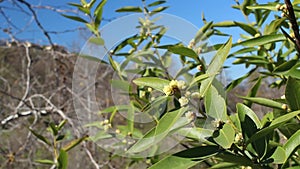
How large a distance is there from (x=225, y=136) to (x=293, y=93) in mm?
116

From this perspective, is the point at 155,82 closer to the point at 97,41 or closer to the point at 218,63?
the point at 218,63

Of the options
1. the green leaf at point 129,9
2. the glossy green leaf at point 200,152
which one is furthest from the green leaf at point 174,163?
the green leaf at point 129,9

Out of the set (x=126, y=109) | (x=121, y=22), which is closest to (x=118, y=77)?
(x=126, y=109)

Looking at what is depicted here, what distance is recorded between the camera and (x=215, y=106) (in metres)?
0.44

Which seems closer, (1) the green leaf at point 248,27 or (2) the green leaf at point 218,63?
(2) the green leaf at point 218,63

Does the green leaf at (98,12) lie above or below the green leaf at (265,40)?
above

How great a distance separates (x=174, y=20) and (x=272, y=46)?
302mm

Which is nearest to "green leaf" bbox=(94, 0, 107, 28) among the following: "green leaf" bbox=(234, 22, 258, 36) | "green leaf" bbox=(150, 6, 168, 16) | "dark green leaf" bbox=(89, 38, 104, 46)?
"dark green leaf" bbox=(89, 38, 104, 46)

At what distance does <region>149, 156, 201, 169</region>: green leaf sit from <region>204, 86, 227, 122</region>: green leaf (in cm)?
7

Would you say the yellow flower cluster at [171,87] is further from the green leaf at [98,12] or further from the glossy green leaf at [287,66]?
the green leaf at [98,12]

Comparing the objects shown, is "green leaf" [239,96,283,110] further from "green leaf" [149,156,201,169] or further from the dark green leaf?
the dark green leaf

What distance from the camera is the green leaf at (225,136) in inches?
14.9

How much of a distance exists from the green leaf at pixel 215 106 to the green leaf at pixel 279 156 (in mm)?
77

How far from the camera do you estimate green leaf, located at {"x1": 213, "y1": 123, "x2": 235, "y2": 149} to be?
38 centimetres
